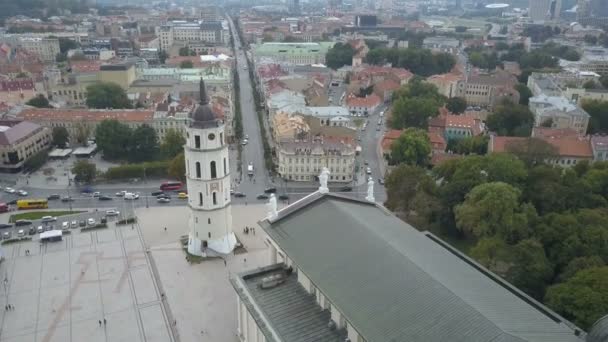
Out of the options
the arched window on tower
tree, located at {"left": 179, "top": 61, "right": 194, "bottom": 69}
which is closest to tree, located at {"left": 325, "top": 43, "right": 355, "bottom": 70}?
tree, located at {"left": 179, "top": 61, "right": 194, "bottom": 69}

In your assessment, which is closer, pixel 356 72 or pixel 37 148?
pixel 37 148

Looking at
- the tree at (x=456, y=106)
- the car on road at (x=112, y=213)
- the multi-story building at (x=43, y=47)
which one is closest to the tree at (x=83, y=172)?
the car on road at (x=112, y=213)

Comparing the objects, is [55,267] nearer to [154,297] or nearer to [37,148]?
[154,297]

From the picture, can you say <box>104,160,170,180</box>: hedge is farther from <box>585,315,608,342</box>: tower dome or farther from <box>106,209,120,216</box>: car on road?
<box>585,315,608,342</box>: tower dome

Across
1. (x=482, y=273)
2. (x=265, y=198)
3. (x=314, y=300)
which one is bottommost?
(x=265, y=198)

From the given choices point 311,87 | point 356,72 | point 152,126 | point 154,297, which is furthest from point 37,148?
point 356,72

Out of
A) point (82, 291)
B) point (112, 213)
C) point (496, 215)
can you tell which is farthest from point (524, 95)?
point (82, 291)
